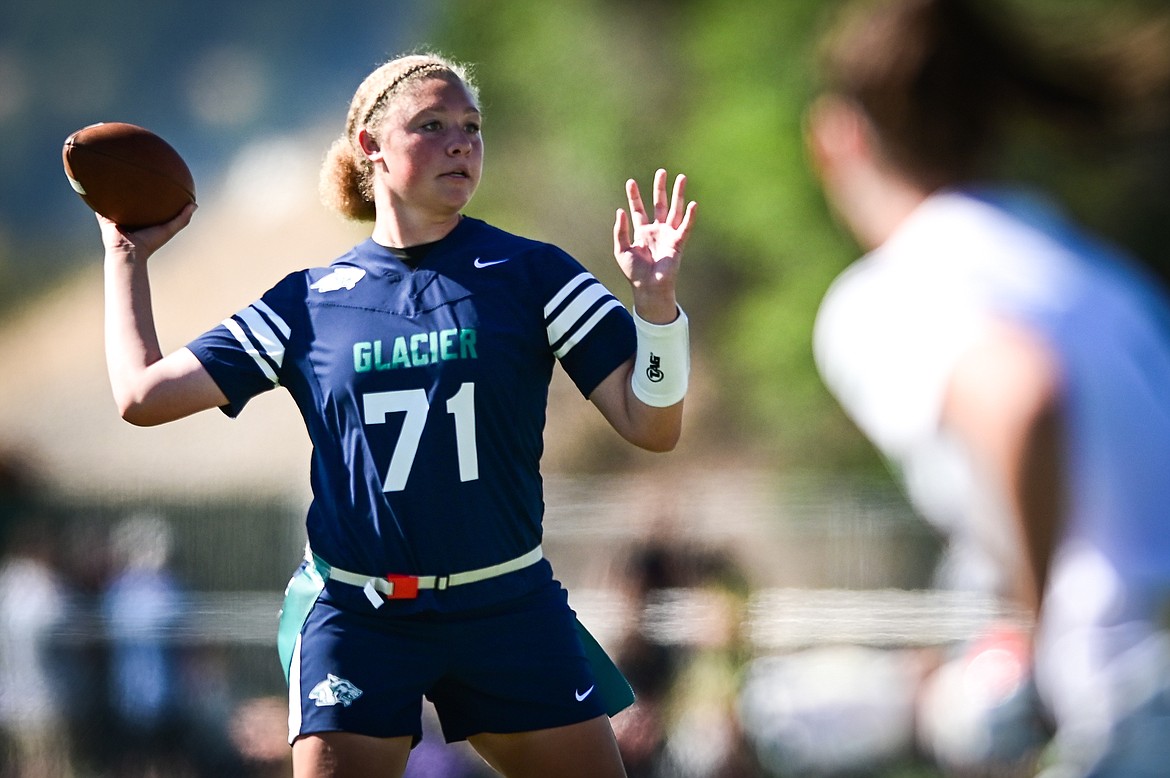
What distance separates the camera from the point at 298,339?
3057 mm

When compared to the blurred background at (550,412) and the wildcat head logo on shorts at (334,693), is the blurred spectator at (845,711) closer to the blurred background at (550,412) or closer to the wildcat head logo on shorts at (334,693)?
the wildcat head logo on shorts at (334,693)

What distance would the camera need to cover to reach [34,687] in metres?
7.29

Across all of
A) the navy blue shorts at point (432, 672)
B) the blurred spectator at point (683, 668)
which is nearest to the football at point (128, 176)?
the navy blue shorts at point (432, 672)

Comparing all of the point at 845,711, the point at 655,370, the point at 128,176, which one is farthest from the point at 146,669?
the point at 845,711

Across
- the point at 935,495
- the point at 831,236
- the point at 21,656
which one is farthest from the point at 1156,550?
the point at 831,236

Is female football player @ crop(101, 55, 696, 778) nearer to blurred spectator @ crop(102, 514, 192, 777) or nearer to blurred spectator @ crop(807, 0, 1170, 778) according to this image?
blurred spectator @ crop(807, 0, 1170, 778)

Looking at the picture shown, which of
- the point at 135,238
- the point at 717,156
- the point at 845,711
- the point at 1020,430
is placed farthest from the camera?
the point at 717,156

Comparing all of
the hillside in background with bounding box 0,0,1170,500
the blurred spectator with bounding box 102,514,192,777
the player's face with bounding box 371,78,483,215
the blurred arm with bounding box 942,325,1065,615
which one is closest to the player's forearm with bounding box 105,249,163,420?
the player's face with bounding box 371,78,483,215

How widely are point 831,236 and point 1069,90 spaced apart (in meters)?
8.82

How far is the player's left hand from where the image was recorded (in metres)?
2.77

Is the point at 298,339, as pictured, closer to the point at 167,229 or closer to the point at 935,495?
the point at 167,229

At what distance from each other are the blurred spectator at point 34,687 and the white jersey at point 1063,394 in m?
6.33

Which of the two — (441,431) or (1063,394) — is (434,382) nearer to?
(441,431)

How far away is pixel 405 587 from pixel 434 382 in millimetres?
391
